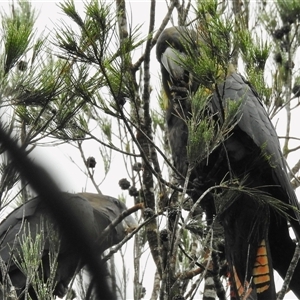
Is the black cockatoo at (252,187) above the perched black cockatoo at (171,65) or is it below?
below

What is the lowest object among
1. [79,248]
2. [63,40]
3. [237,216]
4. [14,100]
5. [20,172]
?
[237,216]

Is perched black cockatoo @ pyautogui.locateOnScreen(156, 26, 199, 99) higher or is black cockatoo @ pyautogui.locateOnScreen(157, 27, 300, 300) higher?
perched black cockatoo @ pyautogui.locateOnScreen(156, 26, 199, 99)

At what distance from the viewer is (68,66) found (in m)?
2.75

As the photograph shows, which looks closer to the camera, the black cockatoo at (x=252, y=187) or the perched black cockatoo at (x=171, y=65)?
the black cockatoo at (x=252, y=187)

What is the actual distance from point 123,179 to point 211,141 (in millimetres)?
1566

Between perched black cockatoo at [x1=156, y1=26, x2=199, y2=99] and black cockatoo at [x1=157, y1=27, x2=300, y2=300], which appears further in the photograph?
perched black cockatoo at [x1=156, y1=26, x2=199, y2=99]

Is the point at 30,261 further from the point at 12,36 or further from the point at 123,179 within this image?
the point at 123,179

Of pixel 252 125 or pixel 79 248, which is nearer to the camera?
pixel 79 248

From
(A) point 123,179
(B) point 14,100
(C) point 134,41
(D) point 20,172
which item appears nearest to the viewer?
(D) point 20,172

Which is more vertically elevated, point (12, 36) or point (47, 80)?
point (12, 36)

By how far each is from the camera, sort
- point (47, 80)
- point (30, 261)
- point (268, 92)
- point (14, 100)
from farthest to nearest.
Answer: point (268, 92) < point (47, 80) < point (14, 100) < point (30, 261)

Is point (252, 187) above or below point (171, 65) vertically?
below

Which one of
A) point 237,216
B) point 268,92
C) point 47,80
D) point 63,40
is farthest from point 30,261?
point 268,92

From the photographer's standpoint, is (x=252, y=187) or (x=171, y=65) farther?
(x=171, y=65)
